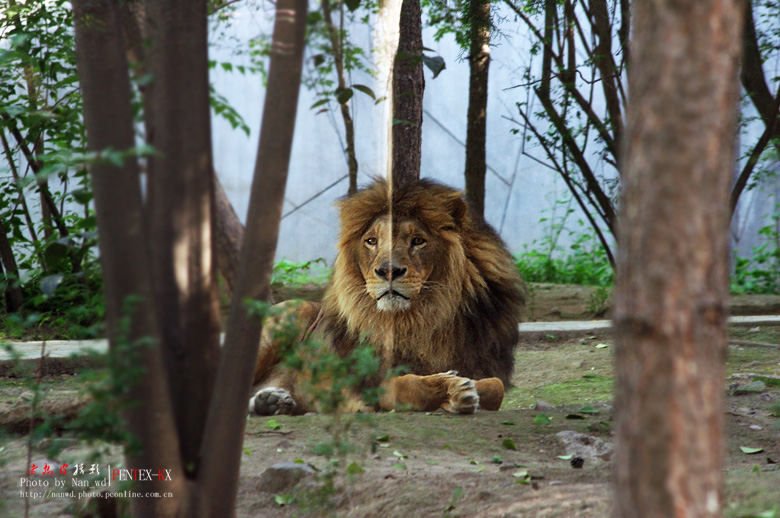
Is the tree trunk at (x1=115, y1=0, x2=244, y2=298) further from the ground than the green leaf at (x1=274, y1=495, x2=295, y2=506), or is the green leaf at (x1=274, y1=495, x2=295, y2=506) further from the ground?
the tree trunk at (x1=115, y1=0, x2=244, y2=298)

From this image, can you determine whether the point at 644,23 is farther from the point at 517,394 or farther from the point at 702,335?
the point at 517,394

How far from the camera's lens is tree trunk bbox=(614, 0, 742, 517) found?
4.29 feet

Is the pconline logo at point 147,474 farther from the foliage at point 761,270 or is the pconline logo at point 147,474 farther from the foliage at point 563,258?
the foliage at point 761,270

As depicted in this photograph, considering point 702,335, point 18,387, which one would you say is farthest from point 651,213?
point 18,387

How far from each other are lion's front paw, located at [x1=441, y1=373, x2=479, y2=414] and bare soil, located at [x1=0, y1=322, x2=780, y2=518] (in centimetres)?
7

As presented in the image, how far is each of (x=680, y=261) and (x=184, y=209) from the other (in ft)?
3.66

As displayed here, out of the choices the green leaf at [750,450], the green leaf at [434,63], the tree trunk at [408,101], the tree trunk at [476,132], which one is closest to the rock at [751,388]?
the green leaf at [750,450]

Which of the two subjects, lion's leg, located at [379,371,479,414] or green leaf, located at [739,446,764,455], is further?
lion's leg, located at [379,371,479,414]

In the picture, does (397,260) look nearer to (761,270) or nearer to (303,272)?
(303,272)

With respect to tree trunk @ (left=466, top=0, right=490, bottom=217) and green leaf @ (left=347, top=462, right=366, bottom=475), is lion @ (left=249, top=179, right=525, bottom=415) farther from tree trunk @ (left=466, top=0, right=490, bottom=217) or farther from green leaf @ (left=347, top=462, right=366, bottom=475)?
tree trunk @ (left=466, top=0, right=490, bottom=217)

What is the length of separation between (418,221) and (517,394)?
64.3 inches

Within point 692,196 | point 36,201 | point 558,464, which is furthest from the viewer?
point 36,201

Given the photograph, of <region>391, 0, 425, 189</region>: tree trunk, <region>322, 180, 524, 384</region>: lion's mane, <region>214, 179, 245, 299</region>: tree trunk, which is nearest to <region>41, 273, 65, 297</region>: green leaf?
<region>214, 179, 245, 299</region>: tree trunk

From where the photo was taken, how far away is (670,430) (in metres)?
1.32
